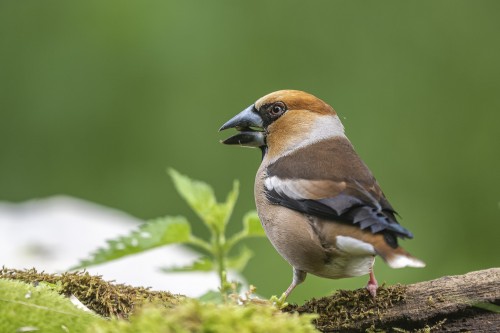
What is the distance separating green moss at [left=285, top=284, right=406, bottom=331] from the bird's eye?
1.67 meters

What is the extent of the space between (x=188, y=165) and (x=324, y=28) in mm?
2991

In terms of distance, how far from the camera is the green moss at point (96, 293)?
3881 mm

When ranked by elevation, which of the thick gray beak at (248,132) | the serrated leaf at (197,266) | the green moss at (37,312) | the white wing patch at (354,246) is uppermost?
the thick gray beak at (248,132)

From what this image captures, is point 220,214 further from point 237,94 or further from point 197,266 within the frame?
point 237,94

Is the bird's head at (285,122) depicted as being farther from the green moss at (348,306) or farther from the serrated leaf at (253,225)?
the green moss at (348,306)

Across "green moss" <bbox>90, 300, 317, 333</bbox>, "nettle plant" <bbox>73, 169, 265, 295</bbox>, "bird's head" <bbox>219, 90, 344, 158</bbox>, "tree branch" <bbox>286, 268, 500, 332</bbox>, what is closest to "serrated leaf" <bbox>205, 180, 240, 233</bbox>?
"nettle plant" <bbox>73, 169, 265, 295</bbox>

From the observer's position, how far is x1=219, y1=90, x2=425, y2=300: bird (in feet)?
13.4

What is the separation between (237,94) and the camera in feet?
34.4

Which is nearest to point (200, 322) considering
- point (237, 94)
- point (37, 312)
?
point (37, 312)

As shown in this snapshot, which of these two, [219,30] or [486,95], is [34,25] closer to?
[219,30]

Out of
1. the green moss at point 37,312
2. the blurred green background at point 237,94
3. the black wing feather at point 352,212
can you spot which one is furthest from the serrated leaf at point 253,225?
the blurred green background at point 237,94

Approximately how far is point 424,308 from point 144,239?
167 cm

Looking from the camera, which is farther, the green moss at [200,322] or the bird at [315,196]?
the bird at [315,196]

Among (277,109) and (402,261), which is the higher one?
(277,109)
